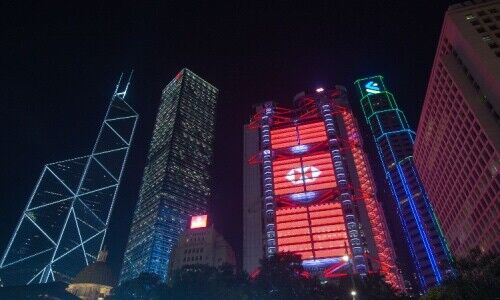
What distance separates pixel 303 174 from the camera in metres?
121

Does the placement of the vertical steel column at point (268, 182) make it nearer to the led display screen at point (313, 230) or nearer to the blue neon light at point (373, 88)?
the led display screen at point (313, 230)

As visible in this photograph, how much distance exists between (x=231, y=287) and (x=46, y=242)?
88.4m

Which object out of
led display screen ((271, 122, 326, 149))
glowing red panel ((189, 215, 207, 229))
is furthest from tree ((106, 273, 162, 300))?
led display screen ((271, 122, 326, 149))

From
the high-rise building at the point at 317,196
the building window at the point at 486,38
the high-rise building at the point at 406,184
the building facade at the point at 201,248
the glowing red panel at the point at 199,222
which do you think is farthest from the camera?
the glowing red panel at the point at 199,222

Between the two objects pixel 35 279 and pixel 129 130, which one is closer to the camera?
pixel 35 279

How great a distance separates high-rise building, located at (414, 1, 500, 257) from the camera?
2645 inches

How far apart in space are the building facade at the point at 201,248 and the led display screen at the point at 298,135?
37.8 meters

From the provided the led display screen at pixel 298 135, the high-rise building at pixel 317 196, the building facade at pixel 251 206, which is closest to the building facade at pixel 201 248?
the building facade at pixel 251 206

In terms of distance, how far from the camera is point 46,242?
124625mm

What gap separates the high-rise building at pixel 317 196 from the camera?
4001 inches

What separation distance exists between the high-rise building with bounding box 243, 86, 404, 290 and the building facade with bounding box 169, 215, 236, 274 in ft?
65.0

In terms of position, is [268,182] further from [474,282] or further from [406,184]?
[474,282]

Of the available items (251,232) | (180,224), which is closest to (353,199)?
(251,232)

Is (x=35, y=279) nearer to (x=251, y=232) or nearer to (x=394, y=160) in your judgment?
(x=251, y=232)
